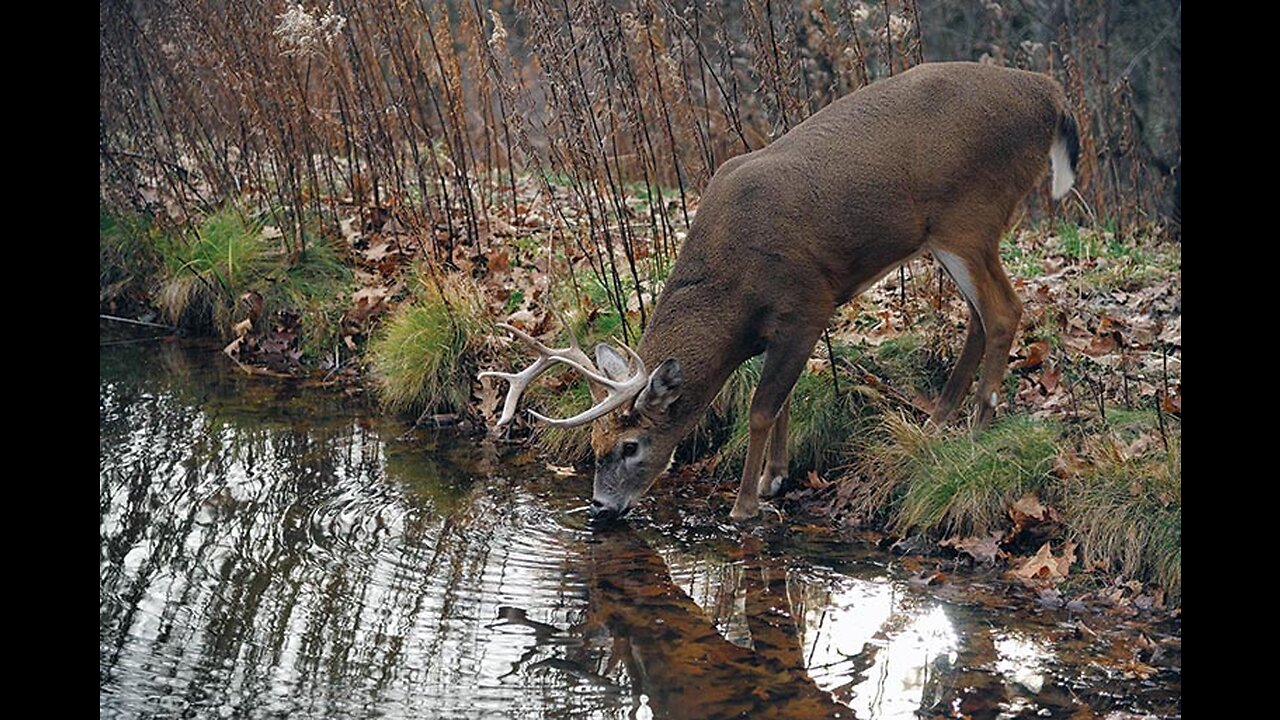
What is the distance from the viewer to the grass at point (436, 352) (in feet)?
26.6

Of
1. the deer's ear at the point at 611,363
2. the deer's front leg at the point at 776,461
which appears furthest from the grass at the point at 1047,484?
the deer's ear at the point at 611,363

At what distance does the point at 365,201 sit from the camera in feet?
32.7

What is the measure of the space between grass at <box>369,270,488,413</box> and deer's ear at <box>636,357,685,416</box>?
191 centimetres

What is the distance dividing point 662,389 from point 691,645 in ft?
4.96

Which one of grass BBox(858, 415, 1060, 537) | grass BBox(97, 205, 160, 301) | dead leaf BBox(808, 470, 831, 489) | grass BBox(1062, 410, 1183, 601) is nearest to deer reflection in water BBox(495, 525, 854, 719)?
grass BBox(858, 415, 1060, 537)

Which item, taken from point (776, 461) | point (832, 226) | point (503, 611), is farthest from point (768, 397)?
point (503, 611)

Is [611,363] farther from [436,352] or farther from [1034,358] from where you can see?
[1034,358]

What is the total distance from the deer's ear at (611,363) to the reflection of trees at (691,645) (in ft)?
2.43

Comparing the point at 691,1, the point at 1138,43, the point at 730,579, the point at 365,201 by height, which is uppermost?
the point at 1138,43
